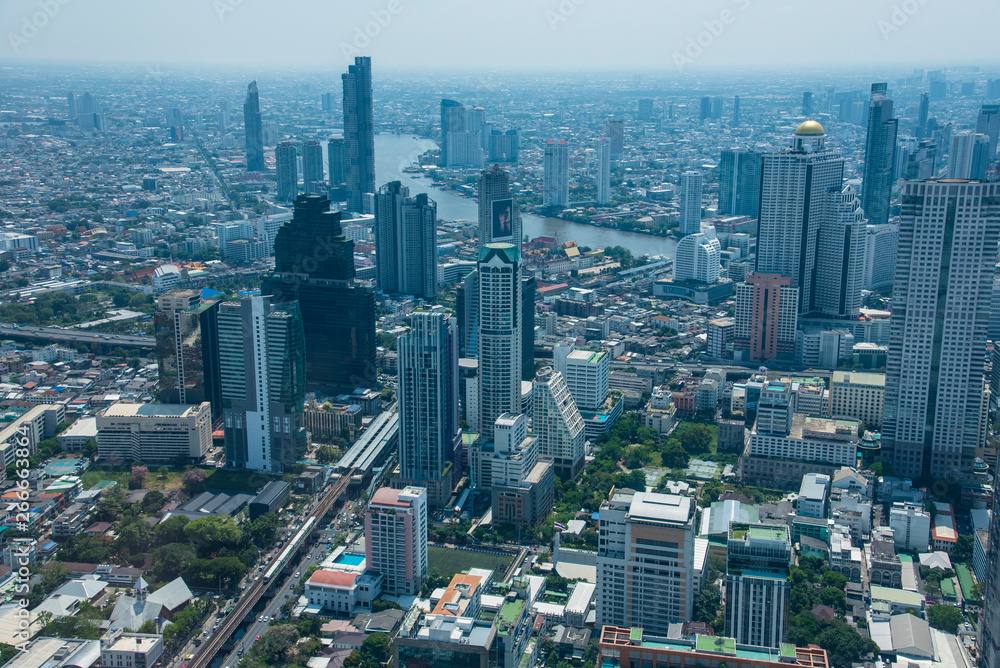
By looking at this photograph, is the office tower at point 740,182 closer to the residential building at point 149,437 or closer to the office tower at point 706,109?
the residential building at point 149,437

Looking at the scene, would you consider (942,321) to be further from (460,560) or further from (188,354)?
(188,354)

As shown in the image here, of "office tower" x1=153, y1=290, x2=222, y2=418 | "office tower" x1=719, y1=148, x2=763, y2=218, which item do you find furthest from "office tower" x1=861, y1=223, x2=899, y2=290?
"office tower" x1=153, y1=290, x2=222, y2=418

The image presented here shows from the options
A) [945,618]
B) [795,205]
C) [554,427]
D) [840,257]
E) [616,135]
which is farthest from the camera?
[616,135]

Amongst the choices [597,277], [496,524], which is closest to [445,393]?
[496,524]

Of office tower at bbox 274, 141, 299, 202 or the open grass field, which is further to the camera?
office tower at bbox 274, 141, 299, 202

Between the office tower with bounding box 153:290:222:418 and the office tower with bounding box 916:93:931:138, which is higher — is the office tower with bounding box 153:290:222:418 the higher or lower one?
the lower one

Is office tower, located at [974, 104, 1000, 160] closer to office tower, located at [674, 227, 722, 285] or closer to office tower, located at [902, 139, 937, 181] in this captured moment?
office tower, located at [902, 139, 937, 181]

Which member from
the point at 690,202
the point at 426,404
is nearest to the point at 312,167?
the point at 690,202
